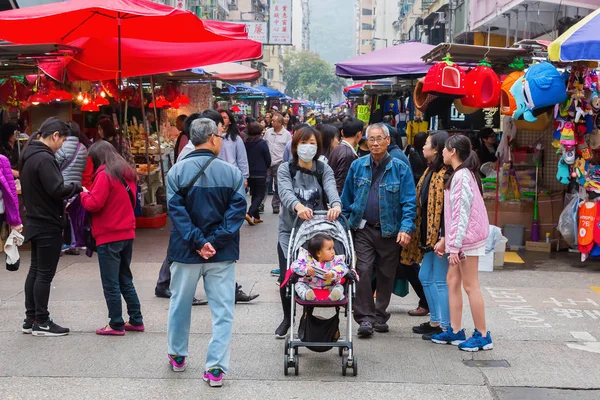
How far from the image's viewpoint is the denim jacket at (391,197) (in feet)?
22.7

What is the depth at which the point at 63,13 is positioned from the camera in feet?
26.8

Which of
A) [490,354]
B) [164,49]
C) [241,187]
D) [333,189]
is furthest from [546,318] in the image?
[164,49]

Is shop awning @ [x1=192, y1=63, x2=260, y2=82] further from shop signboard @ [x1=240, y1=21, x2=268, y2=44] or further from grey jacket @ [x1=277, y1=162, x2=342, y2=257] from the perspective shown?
shop signboard @ [x1=240, y1=21, x2=268, y2=44]

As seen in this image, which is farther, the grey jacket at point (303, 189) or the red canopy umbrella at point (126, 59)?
the red canopy umbrella at point (126, 59)

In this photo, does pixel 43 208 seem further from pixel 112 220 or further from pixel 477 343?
pixel 477 343

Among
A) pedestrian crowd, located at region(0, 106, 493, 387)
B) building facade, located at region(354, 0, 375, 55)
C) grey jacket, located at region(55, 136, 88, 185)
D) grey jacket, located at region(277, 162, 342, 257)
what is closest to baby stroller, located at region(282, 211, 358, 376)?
pedestrian crowd, located at region(0, 106, 493, 387)

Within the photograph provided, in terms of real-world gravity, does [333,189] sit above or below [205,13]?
below

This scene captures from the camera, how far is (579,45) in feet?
28.2

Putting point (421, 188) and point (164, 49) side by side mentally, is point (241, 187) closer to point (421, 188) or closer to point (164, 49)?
point (421, 188)

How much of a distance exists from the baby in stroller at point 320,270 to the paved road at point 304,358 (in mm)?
623

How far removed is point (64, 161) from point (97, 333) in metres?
2.77

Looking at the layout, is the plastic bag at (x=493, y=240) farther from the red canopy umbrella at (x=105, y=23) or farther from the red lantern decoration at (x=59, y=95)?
the red lantern decoration at (x=59, y=95)

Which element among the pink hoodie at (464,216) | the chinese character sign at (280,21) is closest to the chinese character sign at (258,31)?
the chinese character sign at (280,21)

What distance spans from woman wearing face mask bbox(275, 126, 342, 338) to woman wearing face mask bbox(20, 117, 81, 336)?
172 centimetres
